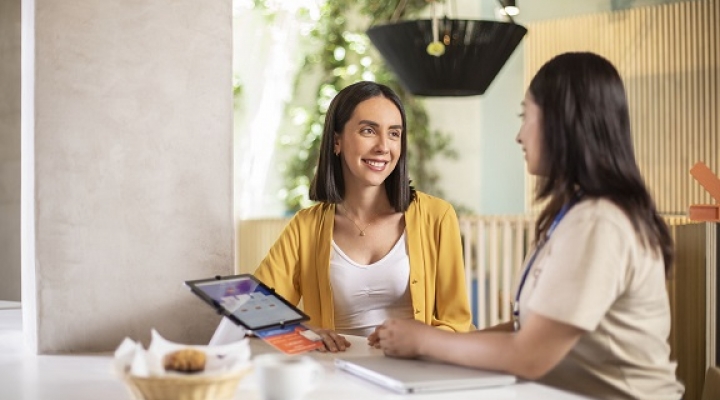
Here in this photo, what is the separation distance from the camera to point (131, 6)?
7.04ft

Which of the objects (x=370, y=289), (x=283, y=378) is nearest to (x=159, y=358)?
(x=283, y=378)

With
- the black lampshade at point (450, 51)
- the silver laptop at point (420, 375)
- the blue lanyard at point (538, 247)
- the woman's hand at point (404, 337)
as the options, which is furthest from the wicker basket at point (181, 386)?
the black lampshade at point (450, 51)

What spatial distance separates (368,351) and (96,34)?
0.94 meters

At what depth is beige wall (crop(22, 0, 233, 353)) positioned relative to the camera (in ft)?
6.83

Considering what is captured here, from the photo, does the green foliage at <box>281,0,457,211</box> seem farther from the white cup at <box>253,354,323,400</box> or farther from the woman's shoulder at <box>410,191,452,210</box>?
the white cup at <box>253,354,323,400</box>

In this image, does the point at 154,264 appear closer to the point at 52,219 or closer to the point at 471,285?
the point at 52,219

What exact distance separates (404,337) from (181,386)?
539mm

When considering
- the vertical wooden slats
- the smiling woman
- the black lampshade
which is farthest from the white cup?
the vertical wooden slats

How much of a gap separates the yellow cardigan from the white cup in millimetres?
1039

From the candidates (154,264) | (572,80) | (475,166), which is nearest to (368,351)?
(154,264)

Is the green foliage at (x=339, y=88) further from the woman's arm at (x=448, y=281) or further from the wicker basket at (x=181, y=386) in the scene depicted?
the wicker basket at (x=181, y=386)

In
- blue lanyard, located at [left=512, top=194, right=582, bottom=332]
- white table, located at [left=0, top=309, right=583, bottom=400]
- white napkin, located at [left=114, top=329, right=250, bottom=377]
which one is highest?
blue lanyard, located at [left=512, top=194, right=582, bottom=332]

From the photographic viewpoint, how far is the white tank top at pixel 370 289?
8.11 ft

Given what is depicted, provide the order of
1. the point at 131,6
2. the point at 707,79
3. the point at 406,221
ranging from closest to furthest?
the point at 131,6, the point at 406,221, the point at 707,79
